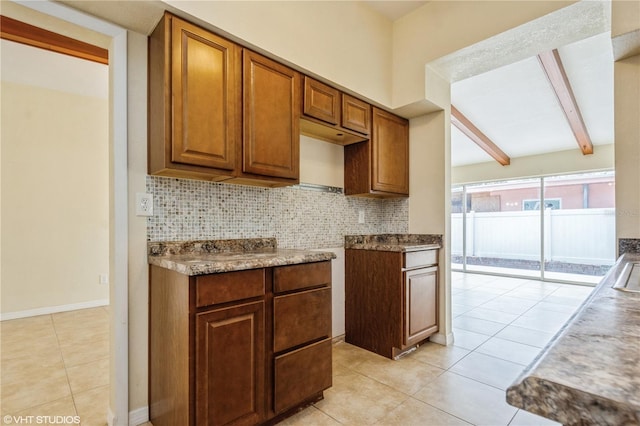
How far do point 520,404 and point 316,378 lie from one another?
1.70 meters

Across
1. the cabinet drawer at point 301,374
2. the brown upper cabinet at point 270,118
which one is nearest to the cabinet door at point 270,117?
the brown upper cabinet at point 270,118

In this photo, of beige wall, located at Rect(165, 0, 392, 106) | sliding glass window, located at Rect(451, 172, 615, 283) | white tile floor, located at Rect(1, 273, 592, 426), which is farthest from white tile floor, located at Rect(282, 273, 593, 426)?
sliding glass window, located at Rect(451, 172, 615, 283)

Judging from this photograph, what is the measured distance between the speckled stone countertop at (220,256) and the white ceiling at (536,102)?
11.5ft

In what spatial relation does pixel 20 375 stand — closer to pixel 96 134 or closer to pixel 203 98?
pixel 203 98

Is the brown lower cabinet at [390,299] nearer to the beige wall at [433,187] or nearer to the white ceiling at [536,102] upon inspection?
the beige wall at [433,187]

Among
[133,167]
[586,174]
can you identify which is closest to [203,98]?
[133,167]

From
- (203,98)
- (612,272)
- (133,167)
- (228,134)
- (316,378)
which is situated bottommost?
(316,378)

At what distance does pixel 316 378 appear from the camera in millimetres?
1871

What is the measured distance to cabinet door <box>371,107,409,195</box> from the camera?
9.23 feet

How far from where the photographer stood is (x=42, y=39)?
2004mm

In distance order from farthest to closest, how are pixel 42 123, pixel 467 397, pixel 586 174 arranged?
pixel 586 174 → pixel 42 123 → pixel 467 397

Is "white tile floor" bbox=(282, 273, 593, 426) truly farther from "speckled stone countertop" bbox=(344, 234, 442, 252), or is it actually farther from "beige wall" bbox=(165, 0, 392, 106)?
"beige wall" bbox=(165, 0, 392, 106)

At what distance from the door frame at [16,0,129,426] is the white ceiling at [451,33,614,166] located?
3.88m

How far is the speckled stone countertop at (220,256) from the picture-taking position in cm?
145
